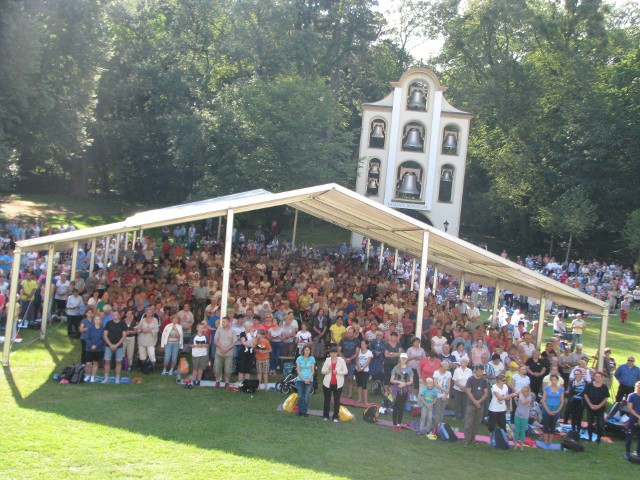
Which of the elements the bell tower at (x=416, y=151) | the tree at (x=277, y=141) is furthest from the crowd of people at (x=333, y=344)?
the bell tower at (x=416, y=151)

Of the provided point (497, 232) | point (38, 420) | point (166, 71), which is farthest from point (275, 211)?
point (38, 420)

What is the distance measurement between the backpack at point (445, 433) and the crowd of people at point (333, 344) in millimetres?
155

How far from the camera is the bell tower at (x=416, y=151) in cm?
3709

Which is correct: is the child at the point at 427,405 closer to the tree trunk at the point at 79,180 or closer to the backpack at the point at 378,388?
the backpack at the point at 378,388

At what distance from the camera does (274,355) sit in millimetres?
14141

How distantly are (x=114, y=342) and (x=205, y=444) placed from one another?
3672 millimetres

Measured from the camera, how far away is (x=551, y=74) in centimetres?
4428

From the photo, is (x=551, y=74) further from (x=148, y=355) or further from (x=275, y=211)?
(x=148, y=355)

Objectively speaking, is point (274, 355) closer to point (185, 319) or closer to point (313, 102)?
point (185, 319)

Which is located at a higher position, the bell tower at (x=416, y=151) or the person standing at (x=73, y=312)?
the bell tower at (x=416, y=151)

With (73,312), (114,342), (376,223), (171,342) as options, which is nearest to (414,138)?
(376,223)

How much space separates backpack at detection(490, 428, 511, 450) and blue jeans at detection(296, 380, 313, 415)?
305 cm

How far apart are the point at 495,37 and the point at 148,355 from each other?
4015 centimetres

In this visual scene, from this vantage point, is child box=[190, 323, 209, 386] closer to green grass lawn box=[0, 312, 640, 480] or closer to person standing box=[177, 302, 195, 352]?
green grass lawn box=[0, 312, 640, 480]
